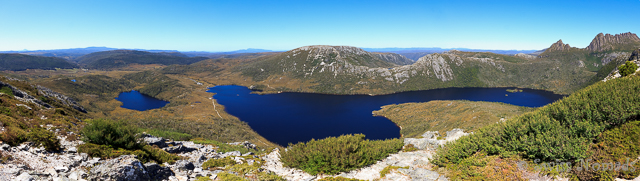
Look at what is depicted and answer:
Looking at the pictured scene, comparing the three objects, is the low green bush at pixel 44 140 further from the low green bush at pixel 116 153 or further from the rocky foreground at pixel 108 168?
the low green bush at pixel 116 153

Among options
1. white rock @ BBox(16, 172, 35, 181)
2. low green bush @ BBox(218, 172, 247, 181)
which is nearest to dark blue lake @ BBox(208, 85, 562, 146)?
low green bush @ BBox(218, 172, 247, 181)

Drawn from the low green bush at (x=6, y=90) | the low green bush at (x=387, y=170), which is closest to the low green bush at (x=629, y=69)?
the low green bush at (x=387, y=170)

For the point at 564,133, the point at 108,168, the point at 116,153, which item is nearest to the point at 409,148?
the point at 564,133

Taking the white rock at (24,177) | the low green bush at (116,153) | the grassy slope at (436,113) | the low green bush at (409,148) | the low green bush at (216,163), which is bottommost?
the grassy slope at (436,113)

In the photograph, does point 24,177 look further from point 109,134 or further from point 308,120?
point 308,120

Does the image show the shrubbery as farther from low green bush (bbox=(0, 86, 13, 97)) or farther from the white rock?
low green bush (bbox=(0, 86, 13, 97))

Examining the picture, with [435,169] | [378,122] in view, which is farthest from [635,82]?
[378,122]
